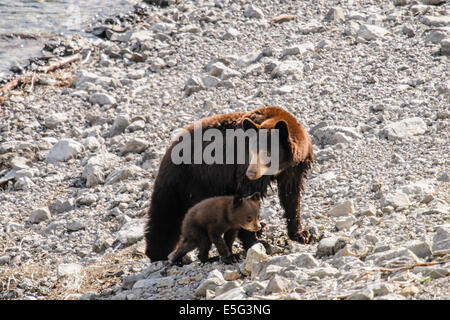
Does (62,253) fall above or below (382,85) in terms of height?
below

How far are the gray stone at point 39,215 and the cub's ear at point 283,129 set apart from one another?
3.59 metres

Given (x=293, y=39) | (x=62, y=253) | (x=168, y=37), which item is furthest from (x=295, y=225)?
(x=168, y=37)

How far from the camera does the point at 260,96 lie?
366 inches

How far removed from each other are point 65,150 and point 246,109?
270 centimetres

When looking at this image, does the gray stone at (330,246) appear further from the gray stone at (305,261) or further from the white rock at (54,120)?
the white rock at (54,120)

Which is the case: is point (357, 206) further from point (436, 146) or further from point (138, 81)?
point (138, 81)

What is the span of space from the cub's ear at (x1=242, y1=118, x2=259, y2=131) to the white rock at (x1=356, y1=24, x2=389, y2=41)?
16.6 ft

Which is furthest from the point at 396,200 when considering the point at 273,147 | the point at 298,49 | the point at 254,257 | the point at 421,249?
the point at 298,49

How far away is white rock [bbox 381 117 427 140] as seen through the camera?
25.0 ft

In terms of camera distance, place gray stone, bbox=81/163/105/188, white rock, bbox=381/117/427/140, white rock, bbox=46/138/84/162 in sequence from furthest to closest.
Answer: white rock, bbox=46/138/84/162, gray stone, bbox=81/163/105/188, white rock, bbox=381/117/427/140

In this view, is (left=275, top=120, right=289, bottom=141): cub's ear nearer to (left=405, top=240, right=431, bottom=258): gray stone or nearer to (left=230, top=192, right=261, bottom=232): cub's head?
(left=230, top=192, right=261, bottom=232): cub's head

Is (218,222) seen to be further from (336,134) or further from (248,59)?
(248,59)

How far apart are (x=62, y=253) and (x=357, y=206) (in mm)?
3378

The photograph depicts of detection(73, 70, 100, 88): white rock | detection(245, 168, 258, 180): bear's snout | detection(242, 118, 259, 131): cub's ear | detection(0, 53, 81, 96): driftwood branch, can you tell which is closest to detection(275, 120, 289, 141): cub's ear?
detection(242, 118, 259, 131): cub's ear
